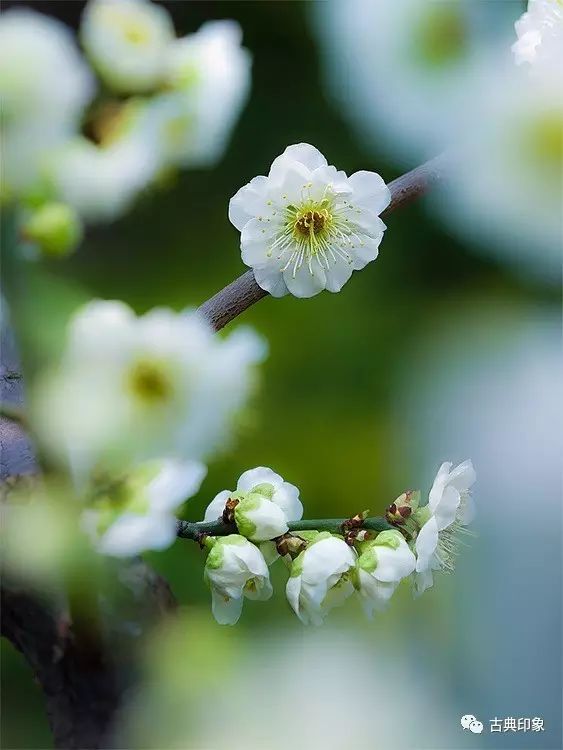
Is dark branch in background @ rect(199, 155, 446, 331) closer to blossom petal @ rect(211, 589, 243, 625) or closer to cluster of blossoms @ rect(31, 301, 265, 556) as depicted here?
cluster of blossoms @ rect(31, 301, 265, 556)

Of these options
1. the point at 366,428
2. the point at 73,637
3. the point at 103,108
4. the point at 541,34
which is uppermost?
the point at 541,34

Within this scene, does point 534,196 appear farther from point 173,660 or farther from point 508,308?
point 173,660

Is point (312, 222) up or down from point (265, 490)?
up

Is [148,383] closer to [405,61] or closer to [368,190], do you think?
[368,190]

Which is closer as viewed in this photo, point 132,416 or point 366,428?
point 132,416

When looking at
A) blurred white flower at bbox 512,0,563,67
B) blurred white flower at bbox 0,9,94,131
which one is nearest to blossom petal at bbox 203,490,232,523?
blurred white flower at bbox 0,9,94,131

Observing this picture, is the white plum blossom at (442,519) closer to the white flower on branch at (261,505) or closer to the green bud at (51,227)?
the white flower on branch at (261,505)

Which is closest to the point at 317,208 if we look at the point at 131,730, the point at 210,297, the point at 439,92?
the point at 210,297

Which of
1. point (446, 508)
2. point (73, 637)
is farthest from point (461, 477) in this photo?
point (73, 637)
